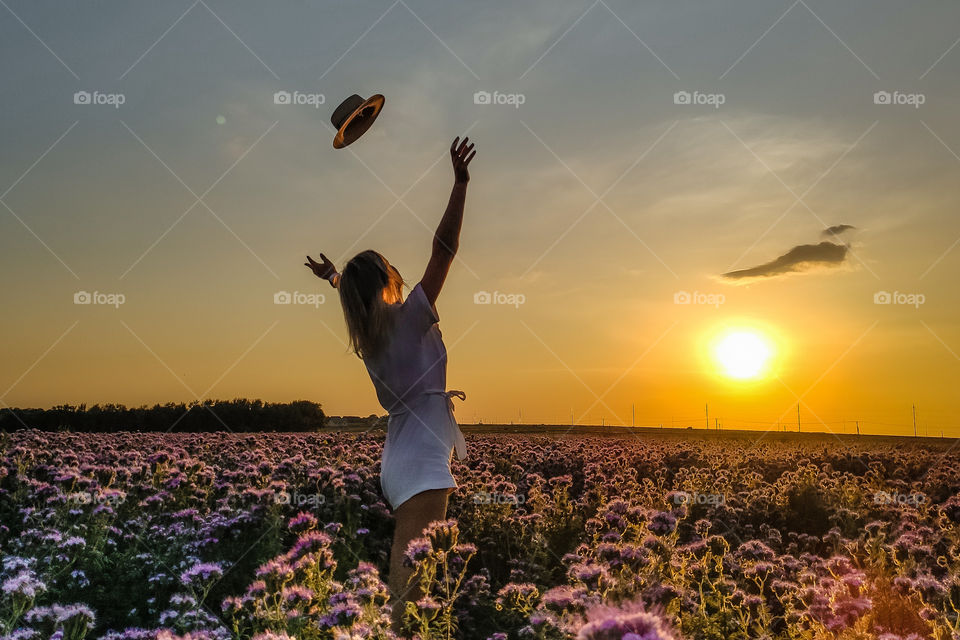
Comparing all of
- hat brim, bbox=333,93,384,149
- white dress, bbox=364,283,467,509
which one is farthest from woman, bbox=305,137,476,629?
hat brim, bbox=333,93,384,149

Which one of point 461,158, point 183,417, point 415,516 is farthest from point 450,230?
point 183,417

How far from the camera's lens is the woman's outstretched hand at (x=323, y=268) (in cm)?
587

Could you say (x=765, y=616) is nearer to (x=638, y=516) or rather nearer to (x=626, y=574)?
(x=626, y=574)

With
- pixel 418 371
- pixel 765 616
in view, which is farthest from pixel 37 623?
pixel 765 616

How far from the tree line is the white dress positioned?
75.2 feet

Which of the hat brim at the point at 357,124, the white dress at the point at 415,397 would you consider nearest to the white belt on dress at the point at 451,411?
the white dress at the point at 415,397

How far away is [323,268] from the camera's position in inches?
233

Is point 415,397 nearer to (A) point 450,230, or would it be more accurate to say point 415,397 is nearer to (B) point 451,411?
(B) point 451,411

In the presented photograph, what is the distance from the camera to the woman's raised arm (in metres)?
4.66

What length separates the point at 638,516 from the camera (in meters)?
6.70

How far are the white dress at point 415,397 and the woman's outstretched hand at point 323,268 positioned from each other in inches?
42.1

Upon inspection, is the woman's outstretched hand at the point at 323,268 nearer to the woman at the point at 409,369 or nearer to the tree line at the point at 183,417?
the woman at the point at 409,369

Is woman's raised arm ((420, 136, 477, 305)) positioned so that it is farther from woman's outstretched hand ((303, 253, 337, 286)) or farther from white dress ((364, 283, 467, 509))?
woman's outstretched hand ((303, 253, 337, 286))

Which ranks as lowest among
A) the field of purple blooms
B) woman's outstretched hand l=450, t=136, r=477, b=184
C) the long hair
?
the field of purple blooms
